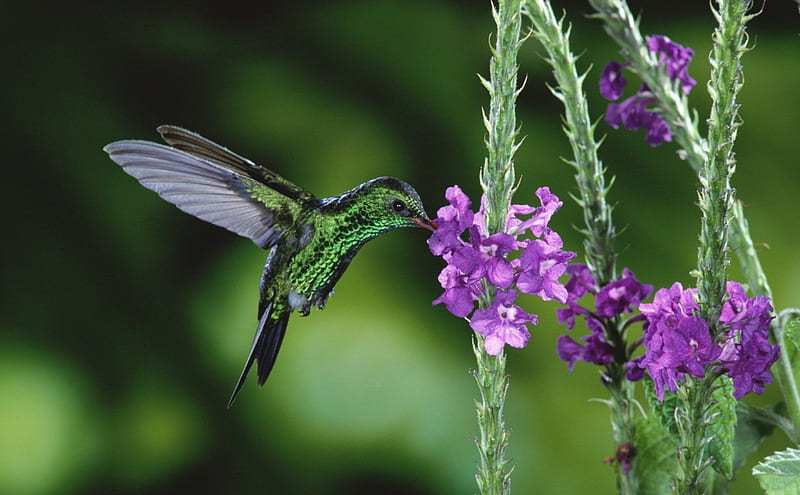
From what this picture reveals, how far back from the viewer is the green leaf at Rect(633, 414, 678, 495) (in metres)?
1.00

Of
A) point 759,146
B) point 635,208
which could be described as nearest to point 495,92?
point 635,208

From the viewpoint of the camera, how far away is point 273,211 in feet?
2.70

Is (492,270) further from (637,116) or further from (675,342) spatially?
(637,116)

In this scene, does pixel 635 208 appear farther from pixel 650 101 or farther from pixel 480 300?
pixel 480 300

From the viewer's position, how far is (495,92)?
2.23 feet

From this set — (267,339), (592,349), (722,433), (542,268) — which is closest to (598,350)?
(592,349)

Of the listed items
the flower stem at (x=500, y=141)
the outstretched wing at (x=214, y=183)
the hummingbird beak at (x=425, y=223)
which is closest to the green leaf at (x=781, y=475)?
the flower stem at (x=500, y=141)

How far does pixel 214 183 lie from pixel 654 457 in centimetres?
60

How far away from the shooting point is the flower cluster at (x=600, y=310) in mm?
892

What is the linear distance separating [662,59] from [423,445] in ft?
3.55

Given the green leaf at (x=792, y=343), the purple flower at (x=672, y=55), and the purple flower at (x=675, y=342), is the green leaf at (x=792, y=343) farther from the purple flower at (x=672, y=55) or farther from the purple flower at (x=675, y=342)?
the purple flower at (x=672, y=55)

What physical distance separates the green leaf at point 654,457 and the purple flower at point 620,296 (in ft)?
0.60

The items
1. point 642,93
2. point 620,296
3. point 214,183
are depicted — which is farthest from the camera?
point 642,93

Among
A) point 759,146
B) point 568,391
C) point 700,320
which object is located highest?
point 759,146
